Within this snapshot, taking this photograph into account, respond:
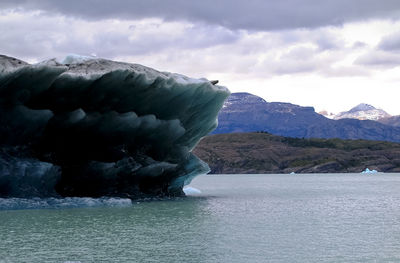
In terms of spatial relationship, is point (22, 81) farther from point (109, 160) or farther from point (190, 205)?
point (190, 205)

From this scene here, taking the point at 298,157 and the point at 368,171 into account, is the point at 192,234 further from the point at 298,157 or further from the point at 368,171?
the point at 298,157

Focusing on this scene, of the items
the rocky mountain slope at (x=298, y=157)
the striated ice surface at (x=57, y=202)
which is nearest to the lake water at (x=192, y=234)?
the striated ice surface at (x=57, y=202)

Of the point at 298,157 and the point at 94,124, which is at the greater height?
the point at 298,157

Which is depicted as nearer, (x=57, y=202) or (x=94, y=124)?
(x=57, y=202)

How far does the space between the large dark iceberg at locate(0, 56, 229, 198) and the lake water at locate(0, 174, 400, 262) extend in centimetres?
239

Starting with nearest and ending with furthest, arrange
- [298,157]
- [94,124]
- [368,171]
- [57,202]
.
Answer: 1. [57,202]
2. [94,124]
3. [368,171]
4. [298,157]

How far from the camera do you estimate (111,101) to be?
31516 millimetres

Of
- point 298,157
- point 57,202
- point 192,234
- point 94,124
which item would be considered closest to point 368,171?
point 298,157

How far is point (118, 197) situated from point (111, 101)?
591 centimetres

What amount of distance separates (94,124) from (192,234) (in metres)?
13.2

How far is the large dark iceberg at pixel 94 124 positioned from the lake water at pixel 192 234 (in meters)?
2.39

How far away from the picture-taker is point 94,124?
3142cm

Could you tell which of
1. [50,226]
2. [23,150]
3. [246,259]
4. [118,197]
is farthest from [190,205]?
[246,259]

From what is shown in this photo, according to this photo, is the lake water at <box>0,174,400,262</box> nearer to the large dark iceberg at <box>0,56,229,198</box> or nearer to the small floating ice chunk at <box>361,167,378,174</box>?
the large dark iceberg at <box>0,56,229,198</box>
